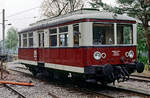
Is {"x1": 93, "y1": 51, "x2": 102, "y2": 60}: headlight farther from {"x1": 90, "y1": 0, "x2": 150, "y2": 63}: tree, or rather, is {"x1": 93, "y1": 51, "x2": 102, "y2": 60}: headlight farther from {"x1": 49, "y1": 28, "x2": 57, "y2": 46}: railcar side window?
{"x1": 90, "y1": 0, "x2": 150, "y2": 63}: tree

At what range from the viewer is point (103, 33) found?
9.77 metres

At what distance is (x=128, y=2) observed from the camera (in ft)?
58.8

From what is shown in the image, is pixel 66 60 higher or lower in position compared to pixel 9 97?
higher

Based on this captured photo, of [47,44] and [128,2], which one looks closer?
[47,44]

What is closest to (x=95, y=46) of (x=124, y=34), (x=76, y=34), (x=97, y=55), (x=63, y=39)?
(x=97, y=55)

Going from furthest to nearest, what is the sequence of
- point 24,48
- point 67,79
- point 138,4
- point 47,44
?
point 138,4 < point 24,48 < point 67,79 < point 47,44

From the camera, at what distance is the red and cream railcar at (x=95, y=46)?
367 inches

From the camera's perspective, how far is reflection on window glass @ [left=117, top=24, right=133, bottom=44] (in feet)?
33.5

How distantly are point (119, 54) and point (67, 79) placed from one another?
13.7ft

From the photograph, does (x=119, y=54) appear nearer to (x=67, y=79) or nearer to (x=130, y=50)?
(x=130, y=50)

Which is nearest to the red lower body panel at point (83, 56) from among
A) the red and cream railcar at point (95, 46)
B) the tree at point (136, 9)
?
the red and cream railcar at point (95, 46)

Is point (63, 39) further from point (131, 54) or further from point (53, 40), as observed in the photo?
point (131, 54)

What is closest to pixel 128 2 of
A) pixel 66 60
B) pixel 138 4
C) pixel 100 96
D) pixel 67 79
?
pixel 138 4

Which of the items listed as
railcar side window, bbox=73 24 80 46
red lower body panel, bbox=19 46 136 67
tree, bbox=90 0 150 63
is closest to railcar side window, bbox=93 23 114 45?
red lower body panel, bbox=19 46 136 67
